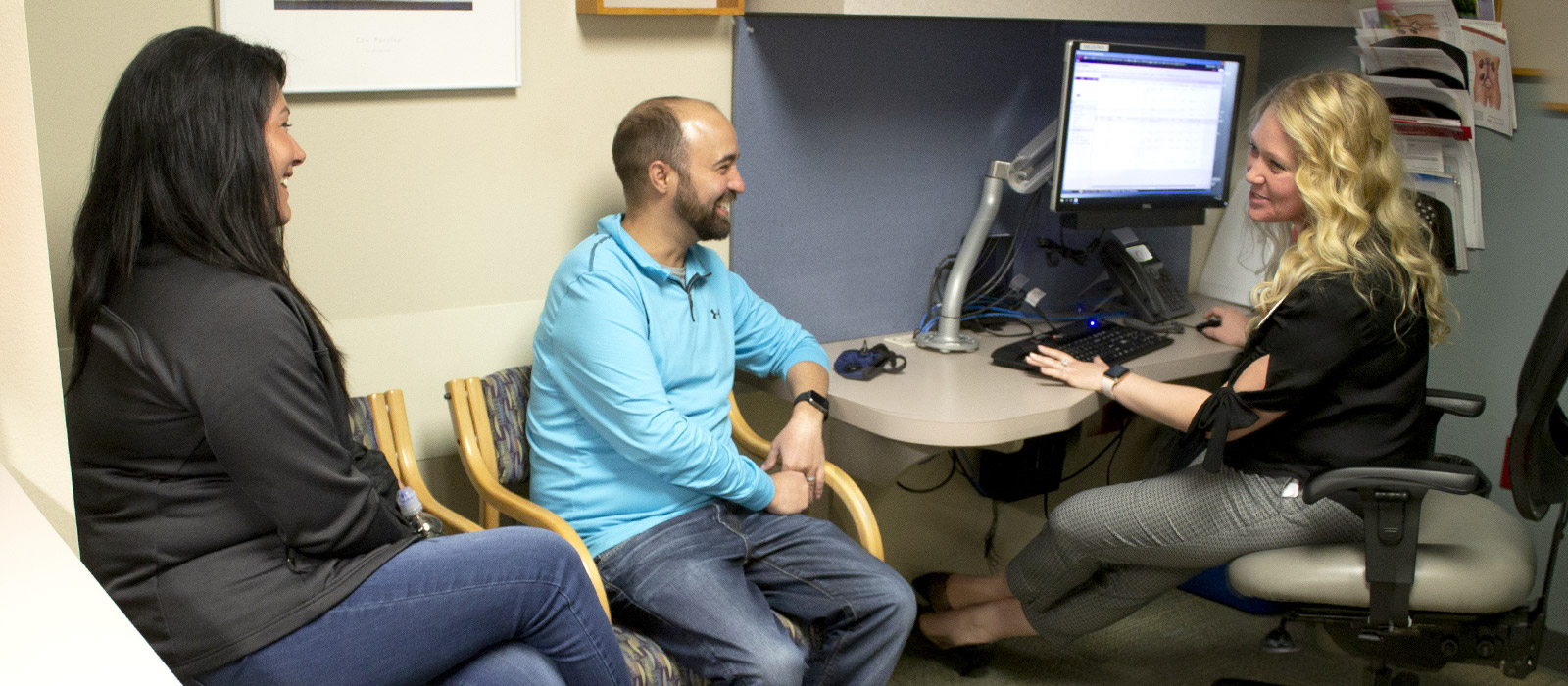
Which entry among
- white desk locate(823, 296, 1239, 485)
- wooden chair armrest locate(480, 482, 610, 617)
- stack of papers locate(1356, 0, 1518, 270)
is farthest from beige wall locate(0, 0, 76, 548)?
stack of papers locate(1356, 0, 1518, 270)

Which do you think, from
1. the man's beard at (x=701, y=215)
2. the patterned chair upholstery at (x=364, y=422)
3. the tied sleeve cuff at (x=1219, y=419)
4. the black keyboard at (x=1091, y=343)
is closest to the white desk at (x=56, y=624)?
the patterned chair upholstery at (x=364, y=422)

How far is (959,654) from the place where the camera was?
100 inches

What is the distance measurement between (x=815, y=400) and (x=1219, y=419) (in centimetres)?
67

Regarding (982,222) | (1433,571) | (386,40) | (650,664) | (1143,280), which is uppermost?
(386,40)

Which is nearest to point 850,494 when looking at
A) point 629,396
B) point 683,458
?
point 683,458

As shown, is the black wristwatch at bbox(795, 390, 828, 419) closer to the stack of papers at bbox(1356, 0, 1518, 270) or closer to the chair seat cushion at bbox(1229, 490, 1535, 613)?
the chair seat cushion at bbox(1229, 490, 1535, 613)

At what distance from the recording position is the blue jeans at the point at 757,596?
1.72 m

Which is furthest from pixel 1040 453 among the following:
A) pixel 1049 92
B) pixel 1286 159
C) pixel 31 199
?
pixel 31 199

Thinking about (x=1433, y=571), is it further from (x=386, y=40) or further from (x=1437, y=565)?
(x=386, y=40)

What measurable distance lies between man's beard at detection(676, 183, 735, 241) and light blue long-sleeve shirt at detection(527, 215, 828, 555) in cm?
8

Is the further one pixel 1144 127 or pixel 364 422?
pixel 1144 127

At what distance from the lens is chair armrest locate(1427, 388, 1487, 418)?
2182 millimetres

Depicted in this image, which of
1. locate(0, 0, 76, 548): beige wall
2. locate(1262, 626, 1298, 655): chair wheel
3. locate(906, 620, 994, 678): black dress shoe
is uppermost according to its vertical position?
locate(0, 0, 76, 548): beige wall

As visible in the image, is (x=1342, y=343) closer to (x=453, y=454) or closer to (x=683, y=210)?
(x=683, y=210)
